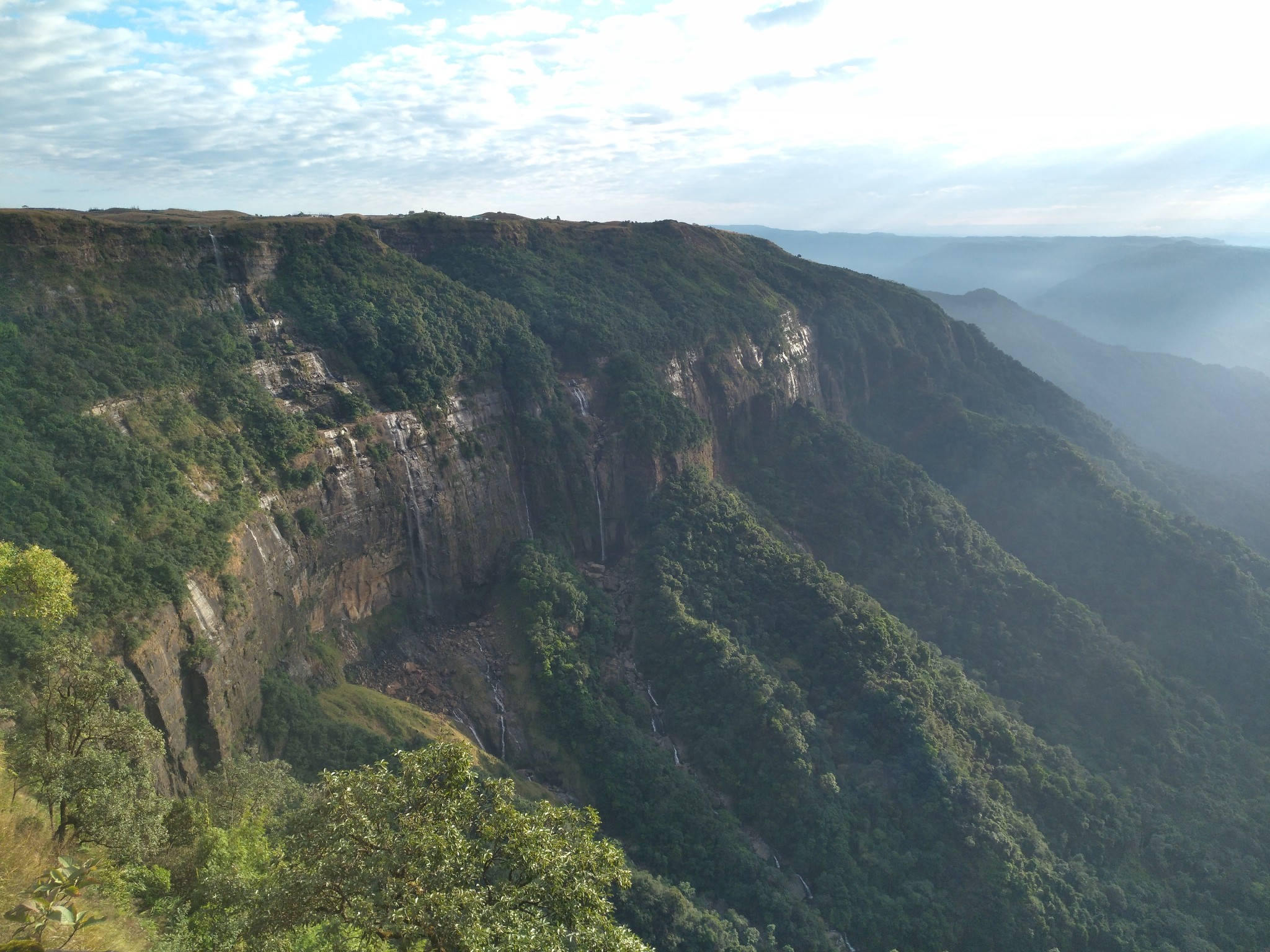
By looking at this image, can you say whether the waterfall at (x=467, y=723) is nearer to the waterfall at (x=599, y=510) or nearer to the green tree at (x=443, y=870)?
the waterfall at (x=599, y=510)

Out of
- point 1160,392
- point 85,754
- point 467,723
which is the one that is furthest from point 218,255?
point 1160,392

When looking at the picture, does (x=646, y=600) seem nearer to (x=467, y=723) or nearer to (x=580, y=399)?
(x=467, y=723)

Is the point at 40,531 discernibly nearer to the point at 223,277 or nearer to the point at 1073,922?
the point at 223,277

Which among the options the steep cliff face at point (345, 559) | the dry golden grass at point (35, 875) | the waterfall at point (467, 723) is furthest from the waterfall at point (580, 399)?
the dry golden grass at point (35, 875)

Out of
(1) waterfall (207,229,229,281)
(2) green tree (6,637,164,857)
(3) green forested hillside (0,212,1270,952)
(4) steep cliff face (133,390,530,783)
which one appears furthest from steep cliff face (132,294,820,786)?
(2) green tree (6,637,164,857)

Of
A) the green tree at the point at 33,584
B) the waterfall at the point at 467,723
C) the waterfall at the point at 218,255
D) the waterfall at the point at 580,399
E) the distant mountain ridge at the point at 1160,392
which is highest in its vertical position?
the waterfall at the point at 218,255

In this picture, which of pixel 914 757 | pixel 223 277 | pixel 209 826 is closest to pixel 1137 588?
pixel 914 757
